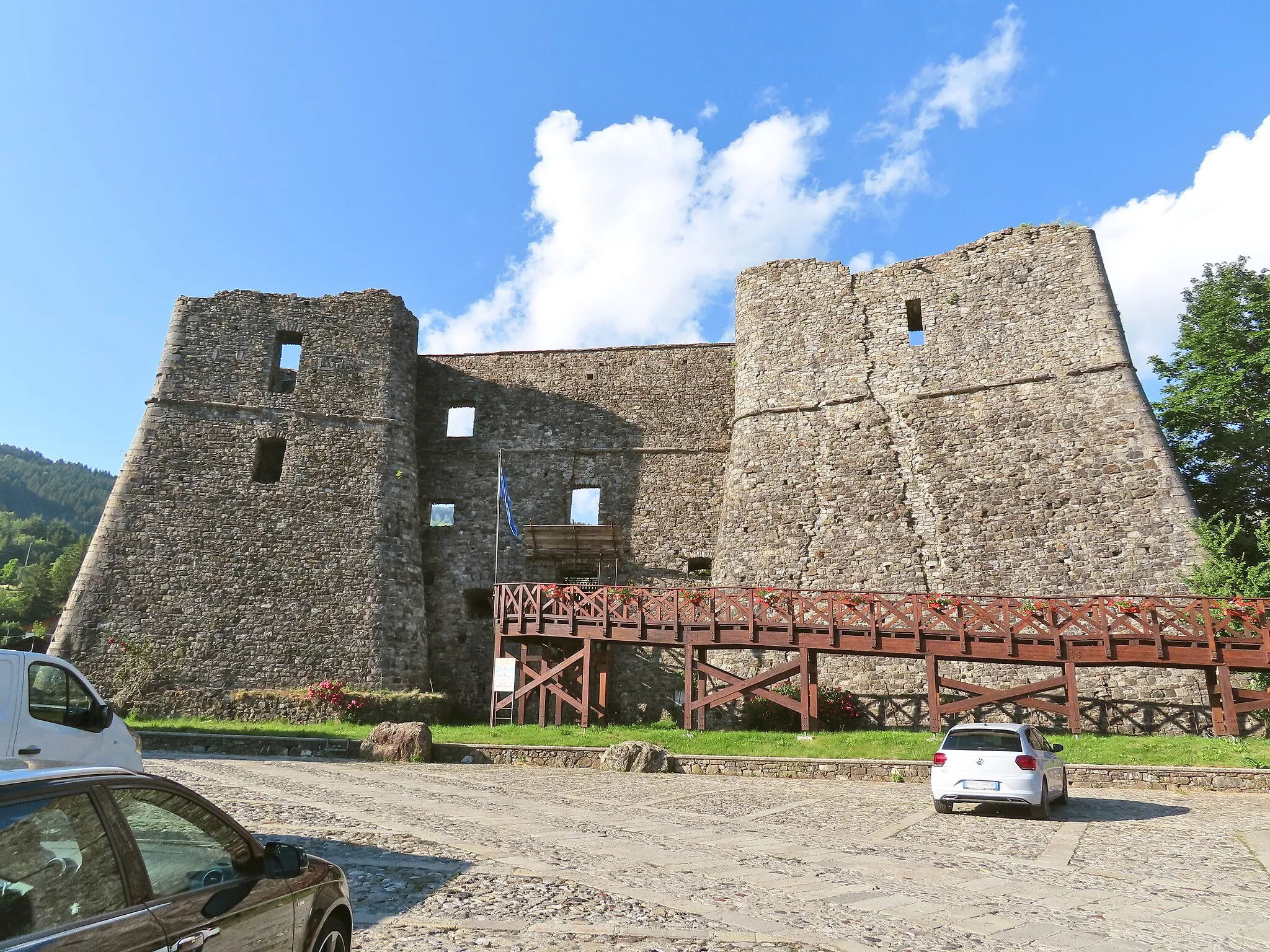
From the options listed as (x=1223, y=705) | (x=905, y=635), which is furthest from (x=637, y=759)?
(x=1223, y=705)

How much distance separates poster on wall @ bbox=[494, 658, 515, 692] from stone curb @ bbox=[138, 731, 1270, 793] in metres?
2.28

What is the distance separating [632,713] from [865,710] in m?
5.59

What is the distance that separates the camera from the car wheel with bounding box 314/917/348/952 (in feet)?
9.55

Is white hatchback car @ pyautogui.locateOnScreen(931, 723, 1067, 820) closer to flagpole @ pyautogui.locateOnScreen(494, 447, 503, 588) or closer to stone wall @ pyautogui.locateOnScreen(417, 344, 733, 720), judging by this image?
stone wall @ pyautogui.locateOnScreen(417, 344, 733, 720)

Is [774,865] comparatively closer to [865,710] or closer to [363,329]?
[865,710]

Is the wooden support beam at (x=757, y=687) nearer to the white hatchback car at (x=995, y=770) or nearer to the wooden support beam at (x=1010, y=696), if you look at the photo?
the wooden support beam at (x=1010, y=696)

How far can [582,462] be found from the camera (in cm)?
2183

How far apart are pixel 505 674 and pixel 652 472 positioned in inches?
315

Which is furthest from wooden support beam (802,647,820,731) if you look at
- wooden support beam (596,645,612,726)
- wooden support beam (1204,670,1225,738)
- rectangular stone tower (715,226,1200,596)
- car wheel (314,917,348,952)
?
car wheel (314,917,348,952)

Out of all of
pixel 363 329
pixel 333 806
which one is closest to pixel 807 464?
pixel 363 329

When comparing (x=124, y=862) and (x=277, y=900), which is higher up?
(x=124, y=862)

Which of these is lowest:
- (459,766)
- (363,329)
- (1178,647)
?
(459,766)

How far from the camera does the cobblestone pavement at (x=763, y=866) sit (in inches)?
165

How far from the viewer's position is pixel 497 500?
21703 millimetres
